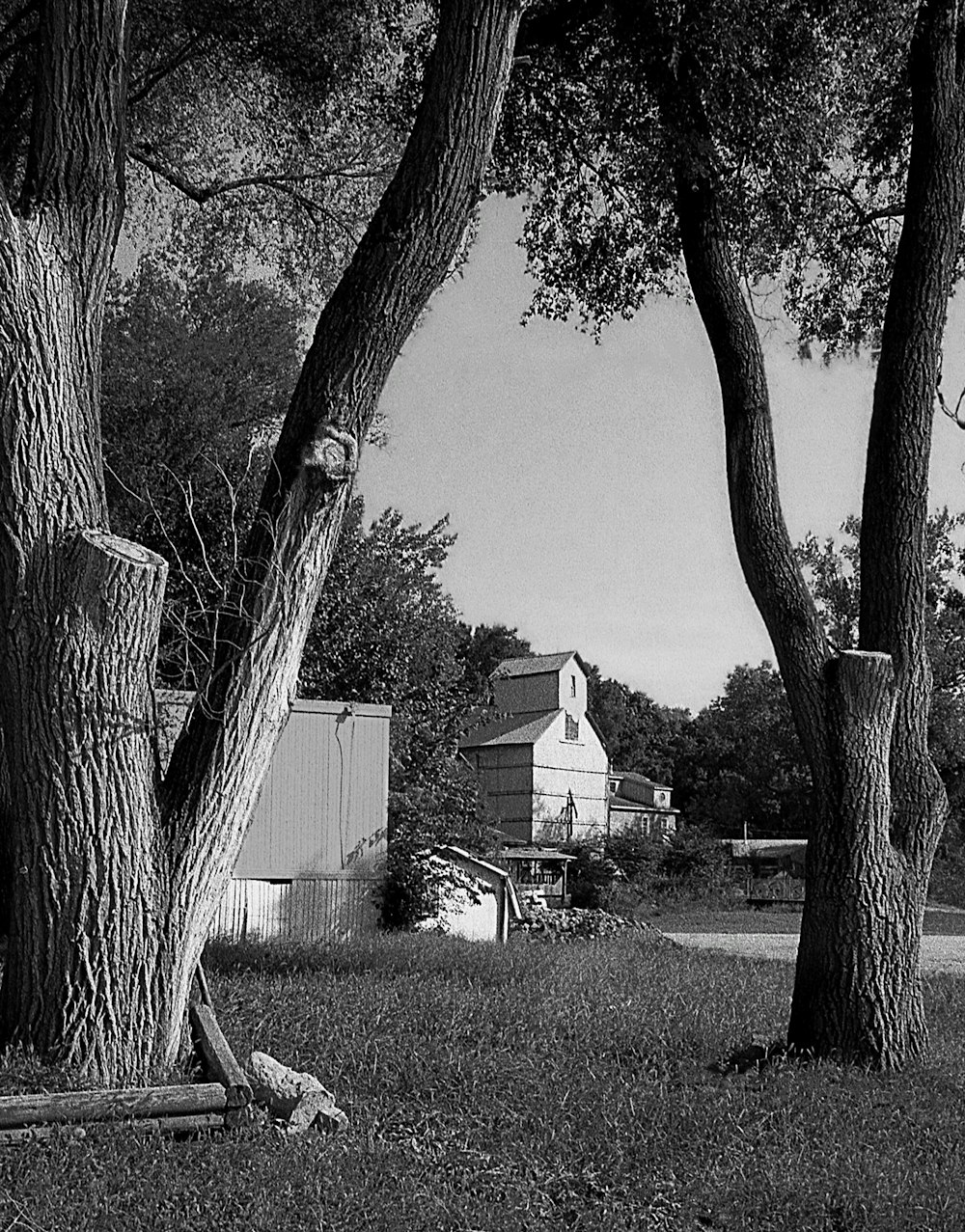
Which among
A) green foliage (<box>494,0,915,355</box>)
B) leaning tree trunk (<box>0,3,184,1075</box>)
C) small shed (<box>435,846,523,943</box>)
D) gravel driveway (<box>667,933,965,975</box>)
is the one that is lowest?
gravel driveway (<box>667,933,965,975</box>)

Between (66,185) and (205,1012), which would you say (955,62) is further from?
(205,1012)

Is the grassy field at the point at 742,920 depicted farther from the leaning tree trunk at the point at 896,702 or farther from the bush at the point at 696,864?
the leaning tree trunk at the point at 896,702

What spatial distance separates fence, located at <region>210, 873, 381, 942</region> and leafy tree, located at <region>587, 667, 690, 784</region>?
4600 cm

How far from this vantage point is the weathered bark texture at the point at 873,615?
7.48 meters

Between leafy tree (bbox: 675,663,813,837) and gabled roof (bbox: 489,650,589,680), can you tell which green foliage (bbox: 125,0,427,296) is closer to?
gabled roof (bbox: 489,650,589,680)

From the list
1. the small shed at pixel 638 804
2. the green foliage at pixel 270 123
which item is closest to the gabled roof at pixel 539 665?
the small shed at pixel 638 804

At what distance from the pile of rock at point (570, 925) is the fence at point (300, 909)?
281 cm

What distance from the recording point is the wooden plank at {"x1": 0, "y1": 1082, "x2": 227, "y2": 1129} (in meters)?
5.06

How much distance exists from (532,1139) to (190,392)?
685 inches

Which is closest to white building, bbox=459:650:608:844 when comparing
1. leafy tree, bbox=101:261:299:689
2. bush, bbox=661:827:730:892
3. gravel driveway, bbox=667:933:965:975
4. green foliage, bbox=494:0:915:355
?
bush, bbox=661:827:730:892

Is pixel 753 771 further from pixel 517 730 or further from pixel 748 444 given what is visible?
pixel 748 444

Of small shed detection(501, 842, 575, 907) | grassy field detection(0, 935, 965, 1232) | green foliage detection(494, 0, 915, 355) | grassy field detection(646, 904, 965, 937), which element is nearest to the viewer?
grassy field detection(0, 935, 965, 1232)

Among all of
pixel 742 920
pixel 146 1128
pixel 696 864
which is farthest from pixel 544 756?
pixel 146 1128

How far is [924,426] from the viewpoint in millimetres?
8273
